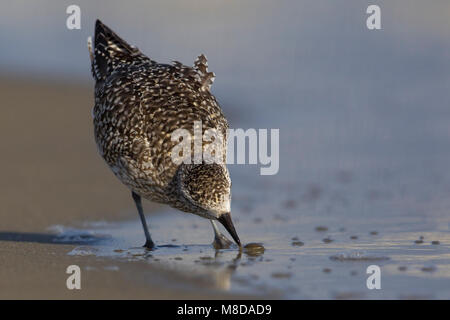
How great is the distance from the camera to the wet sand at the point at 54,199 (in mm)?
7078

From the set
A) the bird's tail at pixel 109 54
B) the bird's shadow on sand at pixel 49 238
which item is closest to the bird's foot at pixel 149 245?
the bird's shadow on sand at pixel 49 238

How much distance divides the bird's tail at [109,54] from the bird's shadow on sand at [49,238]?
2.03 meters

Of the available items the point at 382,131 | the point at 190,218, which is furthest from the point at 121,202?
the point at 382,131

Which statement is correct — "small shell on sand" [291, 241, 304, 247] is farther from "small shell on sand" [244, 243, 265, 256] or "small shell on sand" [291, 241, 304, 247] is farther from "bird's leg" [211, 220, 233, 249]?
"bird's leg" [211, 220, 233, 249]

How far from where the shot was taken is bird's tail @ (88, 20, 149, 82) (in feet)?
33.9

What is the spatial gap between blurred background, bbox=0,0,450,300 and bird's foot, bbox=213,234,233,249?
6.84 ft

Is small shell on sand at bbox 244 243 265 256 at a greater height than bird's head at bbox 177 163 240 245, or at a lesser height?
lesser

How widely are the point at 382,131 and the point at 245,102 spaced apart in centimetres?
400

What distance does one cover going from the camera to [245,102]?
61.0 feet

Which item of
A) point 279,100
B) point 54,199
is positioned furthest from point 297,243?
point 279,100

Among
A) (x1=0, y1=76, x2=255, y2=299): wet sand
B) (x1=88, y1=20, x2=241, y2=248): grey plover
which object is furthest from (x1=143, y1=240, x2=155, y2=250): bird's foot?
(x1=0, y1=76, x2=255, y2=299): wet sand

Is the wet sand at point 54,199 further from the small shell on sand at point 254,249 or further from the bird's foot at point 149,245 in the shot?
the small shell on sand at point 254,249

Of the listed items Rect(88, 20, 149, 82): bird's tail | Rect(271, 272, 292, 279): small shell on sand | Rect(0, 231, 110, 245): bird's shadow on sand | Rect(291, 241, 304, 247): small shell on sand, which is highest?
Rect(88, 20, 149, 82): bird's tail

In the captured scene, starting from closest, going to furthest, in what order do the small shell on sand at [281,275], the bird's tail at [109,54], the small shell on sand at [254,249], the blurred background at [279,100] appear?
the small shell on sand at [281,275], the small shell on sand at [254,249], the bird's tail at [109,54], the blurred background at [279,100]
